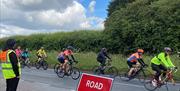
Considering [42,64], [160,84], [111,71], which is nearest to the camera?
[160,84]

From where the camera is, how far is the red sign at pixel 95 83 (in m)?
6.80

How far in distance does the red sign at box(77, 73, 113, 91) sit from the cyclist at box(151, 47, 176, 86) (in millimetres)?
10531

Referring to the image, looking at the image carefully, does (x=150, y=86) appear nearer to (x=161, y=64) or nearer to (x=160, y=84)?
(x=160, y=84)

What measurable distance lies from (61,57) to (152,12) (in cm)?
1317

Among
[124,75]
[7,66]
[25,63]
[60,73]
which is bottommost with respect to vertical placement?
[25,63]

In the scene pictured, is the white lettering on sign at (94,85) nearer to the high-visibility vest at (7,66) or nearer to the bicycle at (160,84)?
the high-visibility vest at (7,66)

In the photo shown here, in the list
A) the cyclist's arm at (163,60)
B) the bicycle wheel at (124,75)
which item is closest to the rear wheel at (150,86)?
Result: the cyclist's arm at (163,60)

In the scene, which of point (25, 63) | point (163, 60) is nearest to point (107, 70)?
point (163, 60)

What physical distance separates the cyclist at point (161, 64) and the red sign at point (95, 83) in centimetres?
1053

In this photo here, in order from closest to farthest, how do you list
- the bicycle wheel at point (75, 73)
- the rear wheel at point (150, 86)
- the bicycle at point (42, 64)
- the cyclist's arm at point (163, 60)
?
the cyclist's arm at point (163, 60), the rear wheel at point (150, 86), the bicycle wheel at point (75, 73), the bicycle at point (42, 64)

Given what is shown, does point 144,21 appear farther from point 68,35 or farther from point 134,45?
point 68,35

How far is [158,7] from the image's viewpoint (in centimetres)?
3541

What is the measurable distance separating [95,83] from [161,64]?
11403 millimetres

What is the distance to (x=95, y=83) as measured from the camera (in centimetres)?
695
